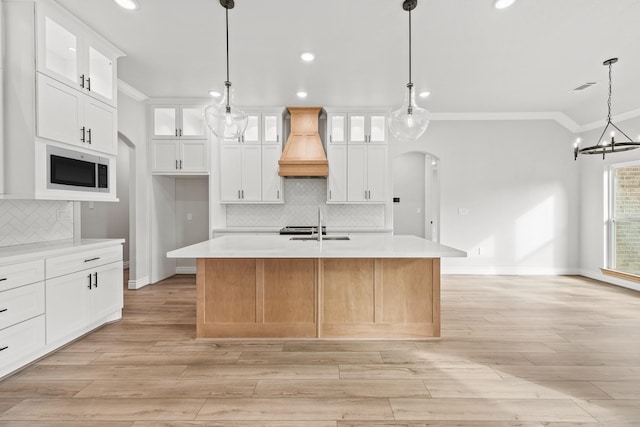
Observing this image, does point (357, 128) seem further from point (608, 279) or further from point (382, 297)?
point (608, 279)

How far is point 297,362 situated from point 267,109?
13.4ft

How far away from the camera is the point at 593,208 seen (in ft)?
17.7

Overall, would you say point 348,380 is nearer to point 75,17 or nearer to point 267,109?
point 75,17

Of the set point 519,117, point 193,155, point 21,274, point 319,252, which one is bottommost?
point 21,274

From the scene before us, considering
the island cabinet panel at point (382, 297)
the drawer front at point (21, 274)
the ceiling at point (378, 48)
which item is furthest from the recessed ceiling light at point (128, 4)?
the island cabinet panel at point (382, 297)

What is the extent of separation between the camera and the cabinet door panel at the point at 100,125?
3025 mm

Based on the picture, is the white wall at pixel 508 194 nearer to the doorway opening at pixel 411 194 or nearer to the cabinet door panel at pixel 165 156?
the doorway opening at pixel 411 194

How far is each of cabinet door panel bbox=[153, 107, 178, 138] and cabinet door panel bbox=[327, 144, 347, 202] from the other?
2478 millimetres

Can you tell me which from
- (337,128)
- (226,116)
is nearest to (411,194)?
(337,128)

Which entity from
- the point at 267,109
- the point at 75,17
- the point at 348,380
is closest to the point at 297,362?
the point at 348,380

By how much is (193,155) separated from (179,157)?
0.22 metres

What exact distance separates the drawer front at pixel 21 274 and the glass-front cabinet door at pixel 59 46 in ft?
5.00

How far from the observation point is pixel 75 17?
2.86 m

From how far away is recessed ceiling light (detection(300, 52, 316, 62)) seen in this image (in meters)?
3.55
